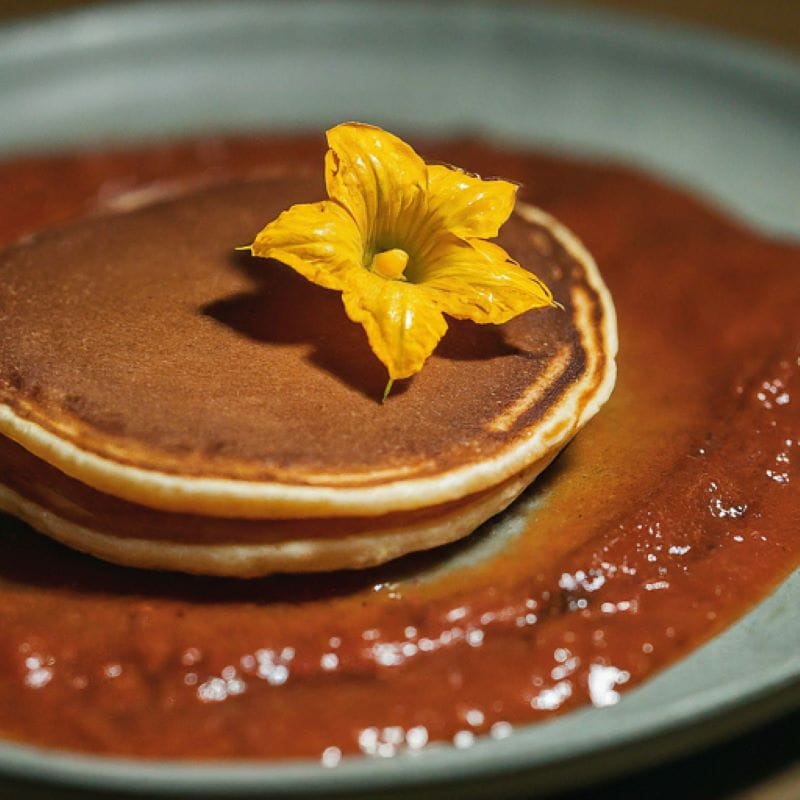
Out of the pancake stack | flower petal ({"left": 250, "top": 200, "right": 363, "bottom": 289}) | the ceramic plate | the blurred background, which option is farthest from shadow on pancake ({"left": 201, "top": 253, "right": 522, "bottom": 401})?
the blurred background

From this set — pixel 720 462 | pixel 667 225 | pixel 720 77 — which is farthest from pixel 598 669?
pixel 720 77

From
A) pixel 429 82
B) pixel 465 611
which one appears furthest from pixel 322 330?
pixel 429 82

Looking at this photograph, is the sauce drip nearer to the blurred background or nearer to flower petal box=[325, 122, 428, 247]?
flower petal box=[325, 122, 428, 247]

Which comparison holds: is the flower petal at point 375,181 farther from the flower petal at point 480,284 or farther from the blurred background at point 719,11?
the blurred background at point 719,11

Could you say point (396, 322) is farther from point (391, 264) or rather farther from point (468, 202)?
point (468, 202)

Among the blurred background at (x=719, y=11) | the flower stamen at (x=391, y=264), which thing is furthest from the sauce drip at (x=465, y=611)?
the blurred background at (x=719, y=11)

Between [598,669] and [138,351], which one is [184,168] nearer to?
[138,351]
